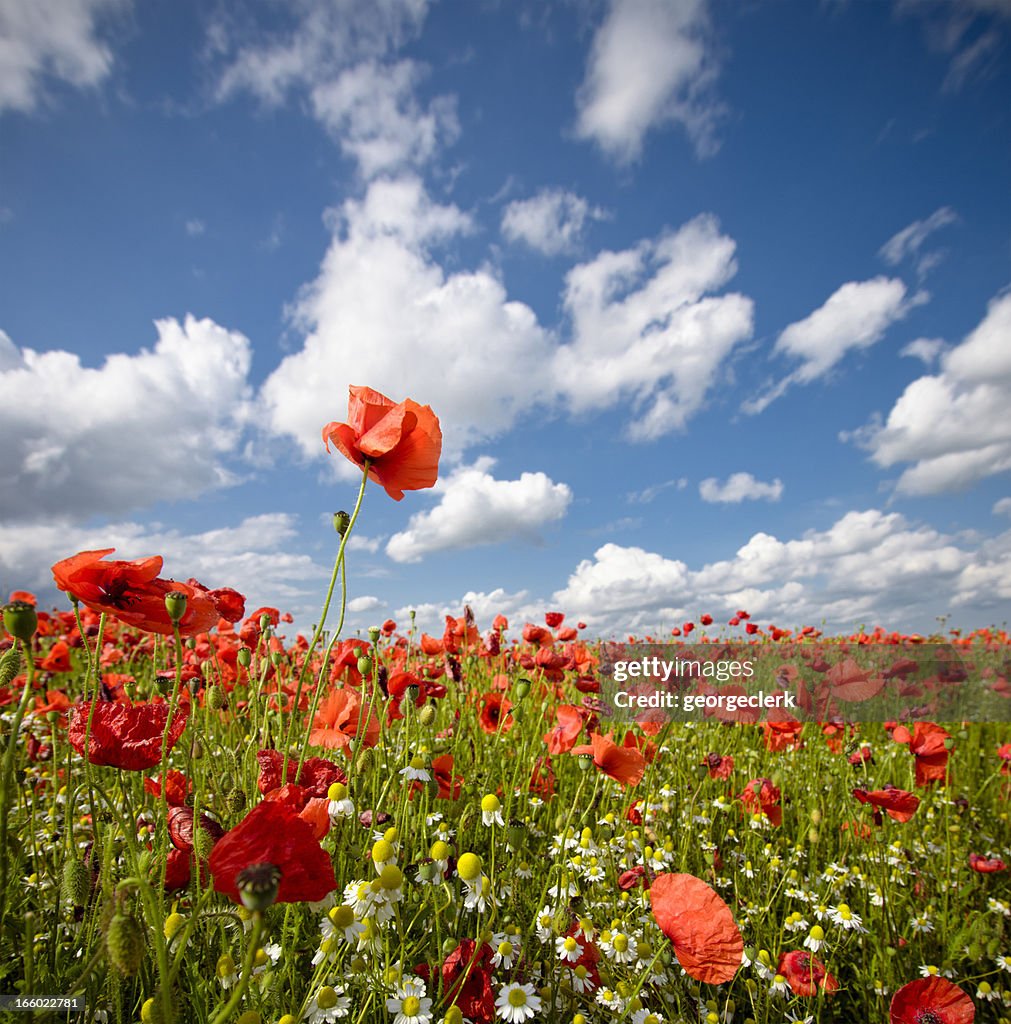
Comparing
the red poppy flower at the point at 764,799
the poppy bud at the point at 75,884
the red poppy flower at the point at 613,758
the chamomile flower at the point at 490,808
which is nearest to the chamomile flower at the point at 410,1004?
the chamomile flower at the point at 490,808

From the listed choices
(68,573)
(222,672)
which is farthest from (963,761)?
(68,573)

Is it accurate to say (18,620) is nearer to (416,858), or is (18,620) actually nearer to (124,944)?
(124,944)

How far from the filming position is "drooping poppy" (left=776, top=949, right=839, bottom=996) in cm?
221

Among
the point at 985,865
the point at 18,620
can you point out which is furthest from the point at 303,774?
the point at 985,865

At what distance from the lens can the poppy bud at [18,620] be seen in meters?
1.13

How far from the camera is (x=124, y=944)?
877 millimetres

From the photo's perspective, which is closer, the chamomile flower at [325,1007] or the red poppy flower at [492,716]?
the chamomile flower at [325,1007]

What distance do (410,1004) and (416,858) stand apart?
73cm

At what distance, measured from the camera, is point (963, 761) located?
550 cm

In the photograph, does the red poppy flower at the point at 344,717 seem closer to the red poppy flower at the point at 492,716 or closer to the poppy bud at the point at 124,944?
the red poppy flower at the point at 492,716

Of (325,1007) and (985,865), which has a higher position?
(325,1007)

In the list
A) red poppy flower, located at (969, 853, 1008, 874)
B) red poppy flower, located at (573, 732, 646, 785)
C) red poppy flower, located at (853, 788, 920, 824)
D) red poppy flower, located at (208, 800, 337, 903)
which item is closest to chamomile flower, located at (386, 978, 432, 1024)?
red poppy flower, located at (208, 800, 337, 903)

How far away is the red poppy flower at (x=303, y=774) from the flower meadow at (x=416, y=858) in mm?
12

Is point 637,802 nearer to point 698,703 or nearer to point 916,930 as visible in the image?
point 698,703
